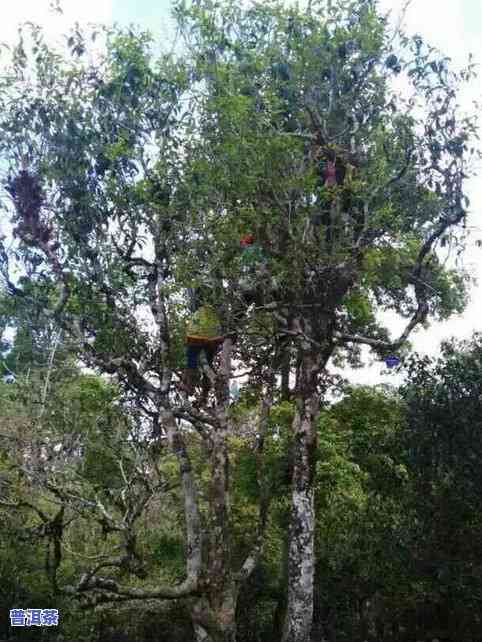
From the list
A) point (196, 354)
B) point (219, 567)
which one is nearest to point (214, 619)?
point (219, 567)

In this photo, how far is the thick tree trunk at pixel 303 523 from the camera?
327 inches

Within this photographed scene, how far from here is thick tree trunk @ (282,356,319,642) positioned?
8.30 metres

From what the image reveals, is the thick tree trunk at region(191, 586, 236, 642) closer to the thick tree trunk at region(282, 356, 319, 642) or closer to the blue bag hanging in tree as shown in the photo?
the thick tree trunk at region(282, 356, 319, 642)

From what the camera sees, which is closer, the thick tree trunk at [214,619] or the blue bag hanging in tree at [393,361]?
the thick tree trunk at [214,619]

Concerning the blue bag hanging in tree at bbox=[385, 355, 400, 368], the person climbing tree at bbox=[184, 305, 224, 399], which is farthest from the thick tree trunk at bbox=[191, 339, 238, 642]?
the blue bag hanging in tree at bbox=[385, 355, 400, 368]

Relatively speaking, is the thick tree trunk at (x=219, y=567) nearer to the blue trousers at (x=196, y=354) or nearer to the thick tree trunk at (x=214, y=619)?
the thick tree trunk at (x=214, y=619)

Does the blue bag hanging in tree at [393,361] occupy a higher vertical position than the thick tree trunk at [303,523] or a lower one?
higher

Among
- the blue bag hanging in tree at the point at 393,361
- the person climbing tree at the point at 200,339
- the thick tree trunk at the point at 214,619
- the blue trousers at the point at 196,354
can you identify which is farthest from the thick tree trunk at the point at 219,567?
the blue bag hanging in tree at the point at 393,361

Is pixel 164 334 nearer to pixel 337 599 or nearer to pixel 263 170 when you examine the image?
pixel 263 170

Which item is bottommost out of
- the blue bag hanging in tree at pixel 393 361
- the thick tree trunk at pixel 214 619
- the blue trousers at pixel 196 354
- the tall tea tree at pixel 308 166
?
the thick tree trunk at pixel 214 619

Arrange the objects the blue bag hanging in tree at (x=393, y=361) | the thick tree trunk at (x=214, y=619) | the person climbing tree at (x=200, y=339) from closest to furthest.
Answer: the thick tree trunk at (x=214, y=619) < the person climbing tree at (x=200, y=339) < the blue bag hanging in tree at (x=393, y=361)

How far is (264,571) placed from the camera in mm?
12836

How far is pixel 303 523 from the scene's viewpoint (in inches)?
336

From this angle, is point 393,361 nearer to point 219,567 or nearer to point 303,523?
point 303,523
